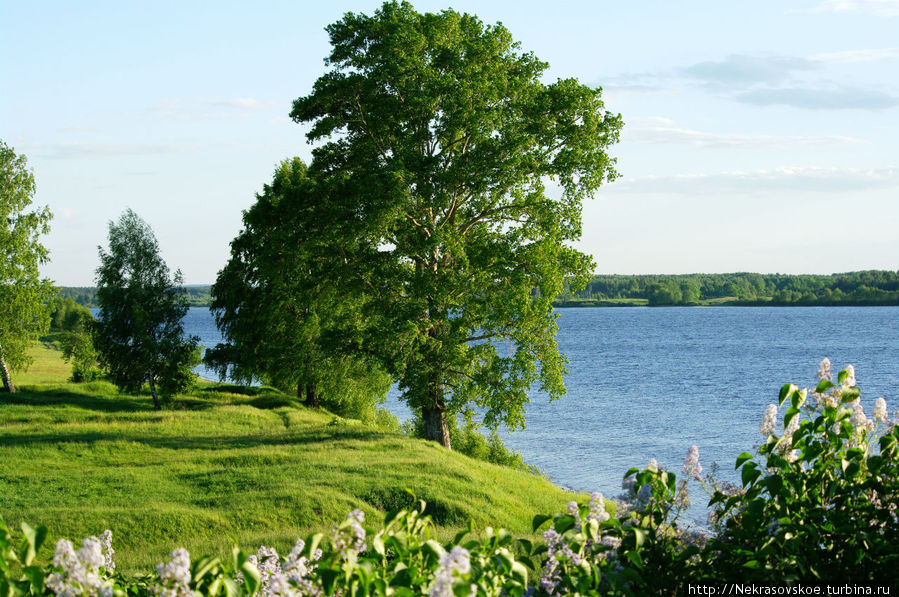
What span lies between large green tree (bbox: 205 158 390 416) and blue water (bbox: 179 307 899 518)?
9.74 meters

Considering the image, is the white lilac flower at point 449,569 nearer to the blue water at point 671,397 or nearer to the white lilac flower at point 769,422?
the white lilac flower at point 769,422

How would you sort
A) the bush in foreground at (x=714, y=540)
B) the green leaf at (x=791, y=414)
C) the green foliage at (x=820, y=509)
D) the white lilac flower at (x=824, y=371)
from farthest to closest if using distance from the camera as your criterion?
the white lilac flower at (x=824, y=371), the green leaf at (x=791, y=414), the green foliage at (x=820, y=509), the bush in foreground at (x=714, y=540)

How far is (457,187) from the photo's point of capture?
2269 cm

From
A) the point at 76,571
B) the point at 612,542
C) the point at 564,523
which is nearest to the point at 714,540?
the point at 612,542

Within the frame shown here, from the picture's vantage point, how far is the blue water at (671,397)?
3356 cm

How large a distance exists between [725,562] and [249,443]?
71.3ft

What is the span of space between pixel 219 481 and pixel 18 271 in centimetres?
2248

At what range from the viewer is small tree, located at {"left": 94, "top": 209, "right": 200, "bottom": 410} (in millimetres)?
33500

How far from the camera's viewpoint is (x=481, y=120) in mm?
21766

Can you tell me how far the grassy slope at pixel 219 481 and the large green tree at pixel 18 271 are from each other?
579 centimetres

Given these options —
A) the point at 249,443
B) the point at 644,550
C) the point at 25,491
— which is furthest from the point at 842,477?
the point at 249,443

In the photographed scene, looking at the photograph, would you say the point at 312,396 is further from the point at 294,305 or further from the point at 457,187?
the point at 457,187

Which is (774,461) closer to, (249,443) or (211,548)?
(211,548)

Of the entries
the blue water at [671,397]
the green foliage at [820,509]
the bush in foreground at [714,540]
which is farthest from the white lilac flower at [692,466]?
the blue water at [671,397]
